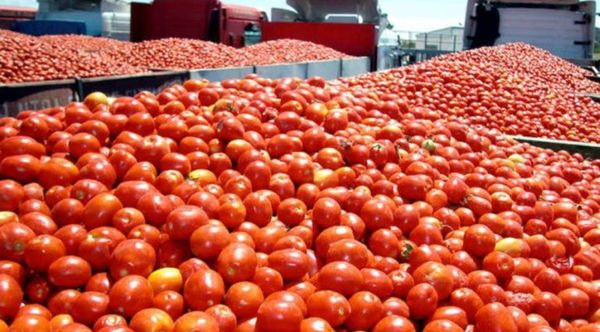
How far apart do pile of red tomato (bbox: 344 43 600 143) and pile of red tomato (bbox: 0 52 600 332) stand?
8.48ft

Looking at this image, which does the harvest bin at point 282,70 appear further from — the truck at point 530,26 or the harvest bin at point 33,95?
the truck at point 530,26

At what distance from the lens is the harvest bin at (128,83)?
5695 millimetres

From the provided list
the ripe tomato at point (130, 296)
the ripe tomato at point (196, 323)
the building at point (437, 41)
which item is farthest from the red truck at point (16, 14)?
the ripe tomato at point (196, 323)

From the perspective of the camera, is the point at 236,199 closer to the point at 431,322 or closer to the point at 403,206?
the point at 403,206

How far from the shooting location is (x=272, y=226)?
237 centimetres

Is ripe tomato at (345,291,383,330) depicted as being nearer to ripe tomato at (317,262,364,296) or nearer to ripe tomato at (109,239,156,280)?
ripe tomato at (317,262,364,296)

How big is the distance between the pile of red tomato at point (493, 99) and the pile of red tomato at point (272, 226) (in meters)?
2.58

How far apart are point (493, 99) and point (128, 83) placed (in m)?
4.42

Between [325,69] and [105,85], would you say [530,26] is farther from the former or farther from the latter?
[105,85]

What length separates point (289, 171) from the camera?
2748 millimetres

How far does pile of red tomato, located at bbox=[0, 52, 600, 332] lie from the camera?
1940mm

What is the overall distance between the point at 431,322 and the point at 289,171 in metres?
1.10

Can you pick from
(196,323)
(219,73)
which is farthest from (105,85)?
(196,323)

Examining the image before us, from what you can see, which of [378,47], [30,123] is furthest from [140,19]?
[30,123]
